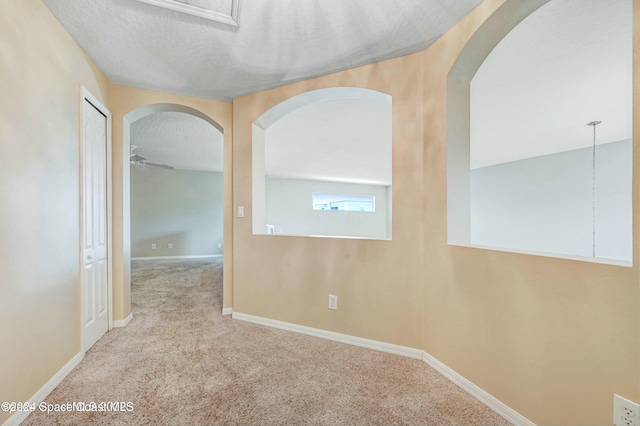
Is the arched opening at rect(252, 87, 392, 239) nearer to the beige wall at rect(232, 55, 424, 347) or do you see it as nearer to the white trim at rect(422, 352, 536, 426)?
the beige wall at rect(232, 55, 424, 347)

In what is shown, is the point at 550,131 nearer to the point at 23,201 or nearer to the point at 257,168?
the point at 257,168

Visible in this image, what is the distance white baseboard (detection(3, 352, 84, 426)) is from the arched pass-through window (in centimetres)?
264

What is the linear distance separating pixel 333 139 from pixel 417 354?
3.26 m

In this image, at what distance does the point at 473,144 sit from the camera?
4598 millimetres

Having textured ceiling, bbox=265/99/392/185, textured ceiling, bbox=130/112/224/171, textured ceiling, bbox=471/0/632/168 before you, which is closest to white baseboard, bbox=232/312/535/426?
textured ceiling, bbox=265/99/392/185

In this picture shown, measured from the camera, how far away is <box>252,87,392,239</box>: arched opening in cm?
283

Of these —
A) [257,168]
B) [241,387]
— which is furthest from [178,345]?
[257,168]

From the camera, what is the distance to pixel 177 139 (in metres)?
4.44

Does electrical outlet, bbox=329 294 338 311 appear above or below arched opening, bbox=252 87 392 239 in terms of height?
below

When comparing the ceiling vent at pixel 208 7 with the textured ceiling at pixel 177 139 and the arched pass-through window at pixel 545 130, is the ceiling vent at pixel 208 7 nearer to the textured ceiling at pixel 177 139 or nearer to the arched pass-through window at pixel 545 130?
the arched pass-through window at pixel 545 130

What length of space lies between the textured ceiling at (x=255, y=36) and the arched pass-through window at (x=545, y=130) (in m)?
0.48

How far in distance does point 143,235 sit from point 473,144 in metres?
8.04

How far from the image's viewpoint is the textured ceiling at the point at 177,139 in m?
3.62

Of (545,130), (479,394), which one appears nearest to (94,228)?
(479,394)
